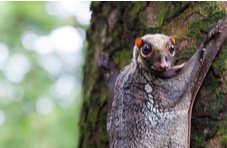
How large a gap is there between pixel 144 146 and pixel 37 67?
17.2 feet

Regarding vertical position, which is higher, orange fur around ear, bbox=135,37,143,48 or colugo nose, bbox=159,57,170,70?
orange fur around ear, bbox=135,37,143,48

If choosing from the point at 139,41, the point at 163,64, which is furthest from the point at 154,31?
the point at 163,64

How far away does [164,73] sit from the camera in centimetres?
293

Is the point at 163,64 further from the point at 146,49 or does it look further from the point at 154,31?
the point at 154,31

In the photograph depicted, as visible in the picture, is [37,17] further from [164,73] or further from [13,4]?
[164,73]

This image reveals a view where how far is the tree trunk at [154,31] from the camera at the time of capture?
9.48 feet

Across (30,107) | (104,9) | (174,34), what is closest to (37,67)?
(30,107)

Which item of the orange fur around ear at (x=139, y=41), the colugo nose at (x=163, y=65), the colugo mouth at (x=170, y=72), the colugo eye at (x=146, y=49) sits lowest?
the colugo mouth at (x=170, y=72)

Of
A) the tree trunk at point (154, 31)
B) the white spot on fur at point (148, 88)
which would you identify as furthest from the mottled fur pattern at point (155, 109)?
the tree trunk at point (154, 31)

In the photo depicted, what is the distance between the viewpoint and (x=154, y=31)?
3424 mm

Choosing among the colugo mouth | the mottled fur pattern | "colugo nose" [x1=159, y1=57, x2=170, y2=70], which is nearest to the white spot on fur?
the mottled fur pattern

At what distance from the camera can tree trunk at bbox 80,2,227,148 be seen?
289 cm

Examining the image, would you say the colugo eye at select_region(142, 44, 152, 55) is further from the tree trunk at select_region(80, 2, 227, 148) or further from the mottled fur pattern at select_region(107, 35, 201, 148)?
the tree trunk at select_region(80, 2, 227, 148)

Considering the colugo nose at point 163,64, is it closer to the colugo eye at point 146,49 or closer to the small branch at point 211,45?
the colugo eye at point 146,49
